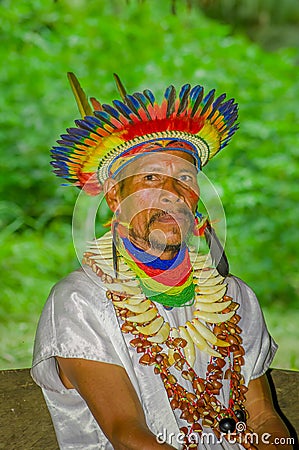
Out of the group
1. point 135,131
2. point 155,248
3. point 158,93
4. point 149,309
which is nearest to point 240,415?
point 149,309

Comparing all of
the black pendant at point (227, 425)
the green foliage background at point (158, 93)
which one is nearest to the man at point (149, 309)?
the black pendant at point (227, 425)

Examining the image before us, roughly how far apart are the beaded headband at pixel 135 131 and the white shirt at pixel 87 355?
8.8 inches

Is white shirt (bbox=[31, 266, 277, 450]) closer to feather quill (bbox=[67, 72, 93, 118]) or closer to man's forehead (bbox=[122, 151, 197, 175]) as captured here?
man's forehead (bbox=[122, 151, 197, 175])

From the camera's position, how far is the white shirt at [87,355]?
5.16 feet

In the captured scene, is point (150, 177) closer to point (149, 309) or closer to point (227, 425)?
point (149, 309)

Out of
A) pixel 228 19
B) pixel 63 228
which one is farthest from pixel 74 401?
pixel 228 19

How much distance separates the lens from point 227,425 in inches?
63.5

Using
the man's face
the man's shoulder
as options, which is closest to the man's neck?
the man's face

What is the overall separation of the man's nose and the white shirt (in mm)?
223

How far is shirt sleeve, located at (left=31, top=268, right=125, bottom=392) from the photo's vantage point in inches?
61.5

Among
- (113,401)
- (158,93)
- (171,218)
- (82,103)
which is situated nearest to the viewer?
(113,401)

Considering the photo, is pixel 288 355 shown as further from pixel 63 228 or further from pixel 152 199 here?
pixel 152 199

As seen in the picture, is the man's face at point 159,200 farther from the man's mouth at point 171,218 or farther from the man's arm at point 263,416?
the man's arm at point 263,416

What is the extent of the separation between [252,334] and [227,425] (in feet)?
0.81
